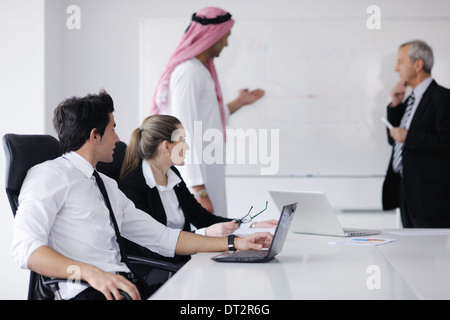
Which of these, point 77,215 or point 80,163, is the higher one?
point 80,163

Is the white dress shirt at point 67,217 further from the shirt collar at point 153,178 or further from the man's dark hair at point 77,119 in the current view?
the shirt collar at point 153,178

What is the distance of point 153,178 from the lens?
2.34 metres

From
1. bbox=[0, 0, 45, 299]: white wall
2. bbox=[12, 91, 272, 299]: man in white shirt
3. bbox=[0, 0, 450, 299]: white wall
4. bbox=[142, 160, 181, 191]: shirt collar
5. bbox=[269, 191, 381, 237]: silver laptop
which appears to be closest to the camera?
bbox=[12, 91, 272, 299]: man in white shirt

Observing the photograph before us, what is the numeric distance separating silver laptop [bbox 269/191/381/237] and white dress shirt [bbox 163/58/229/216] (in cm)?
65

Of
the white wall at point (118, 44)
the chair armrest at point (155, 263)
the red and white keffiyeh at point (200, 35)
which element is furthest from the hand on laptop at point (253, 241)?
the white wall at point (118, 44)

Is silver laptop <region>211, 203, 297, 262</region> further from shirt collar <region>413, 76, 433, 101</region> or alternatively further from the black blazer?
shirt collar <region>413, 76, 433, 101</region>

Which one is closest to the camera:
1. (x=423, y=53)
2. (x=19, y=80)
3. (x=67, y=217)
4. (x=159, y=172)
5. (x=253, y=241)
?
(x=67, y=217)

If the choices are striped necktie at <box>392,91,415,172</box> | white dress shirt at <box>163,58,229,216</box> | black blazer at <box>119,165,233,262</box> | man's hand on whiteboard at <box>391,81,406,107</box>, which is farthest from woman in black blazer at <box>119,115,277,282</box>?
man's hand on whiteboard at <box>391,81,406,107</box>

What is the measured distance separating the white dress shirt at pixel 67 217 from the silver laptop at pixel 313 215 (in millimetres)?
783

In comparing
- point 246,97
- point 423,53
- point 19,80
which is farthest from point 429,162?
point 19,80

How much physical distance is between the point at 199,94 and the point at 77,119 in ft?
4.50

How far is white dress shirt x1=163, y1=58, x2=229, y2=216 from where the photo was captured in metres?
2.92

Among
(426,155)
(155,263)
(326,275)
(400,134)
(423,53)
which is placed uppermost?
(423,53)

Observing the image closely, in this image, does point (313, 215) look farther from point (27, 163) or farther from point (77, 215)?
point (27, 163)
